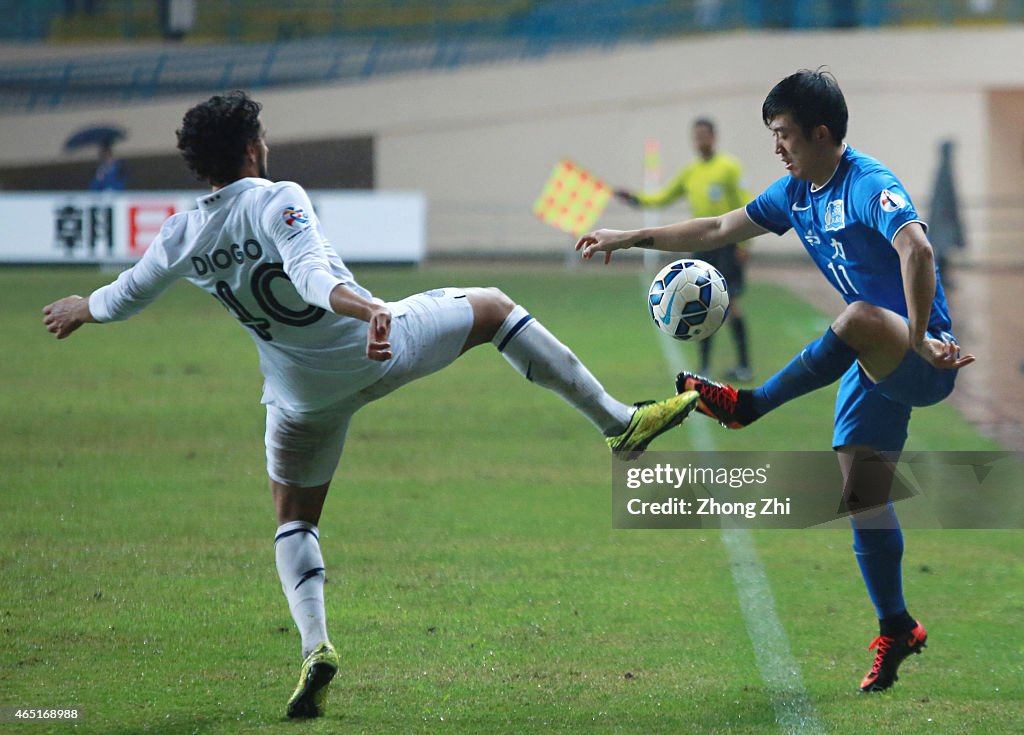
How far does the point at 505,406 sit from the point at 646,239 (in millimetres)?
6099

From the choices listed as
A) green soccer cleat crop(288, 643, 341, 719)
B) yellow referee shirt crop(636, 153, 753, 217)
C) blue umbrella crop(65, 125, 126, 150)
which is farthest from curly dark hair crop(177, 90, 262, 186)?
blue umbrella crop(65, 125, 126, 150)

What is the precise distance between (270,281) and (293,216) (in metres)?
0.26

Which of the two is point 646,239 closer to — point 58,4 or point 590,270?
point 590,270

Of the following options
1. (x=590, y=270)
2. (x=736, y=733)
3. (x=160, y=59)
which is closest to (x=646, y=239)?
(x=736, y=733)

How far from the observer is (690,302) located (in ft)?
18.0

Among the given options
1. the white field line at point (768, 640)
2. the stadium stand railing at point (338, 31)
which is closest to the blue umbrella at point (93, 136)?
the stadium stand railing at point (338, 31)

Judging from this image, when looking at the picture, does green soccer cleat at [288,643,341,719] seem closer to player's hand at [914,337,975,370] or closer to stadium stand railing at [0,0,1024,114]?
player's hand at [914,337,975,370]

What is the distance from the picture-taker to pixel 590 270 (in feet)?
81.9

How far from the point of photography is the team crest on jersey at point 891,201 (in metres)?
4.60

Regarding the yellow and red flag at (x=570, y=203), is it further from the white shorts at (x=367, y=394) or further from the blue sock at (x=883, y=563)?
the white shorts at (x=367, y=394)

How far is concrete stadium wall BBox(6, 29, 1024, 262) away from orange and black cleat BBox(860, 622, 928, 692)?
22.2m

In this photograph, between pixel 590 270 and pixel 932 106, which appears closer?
pixel 590 270

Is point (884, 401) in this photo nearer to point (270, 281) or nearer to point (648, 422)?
point (648, 422)

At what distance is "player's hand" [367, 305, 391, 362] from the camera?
4117 millimetres
